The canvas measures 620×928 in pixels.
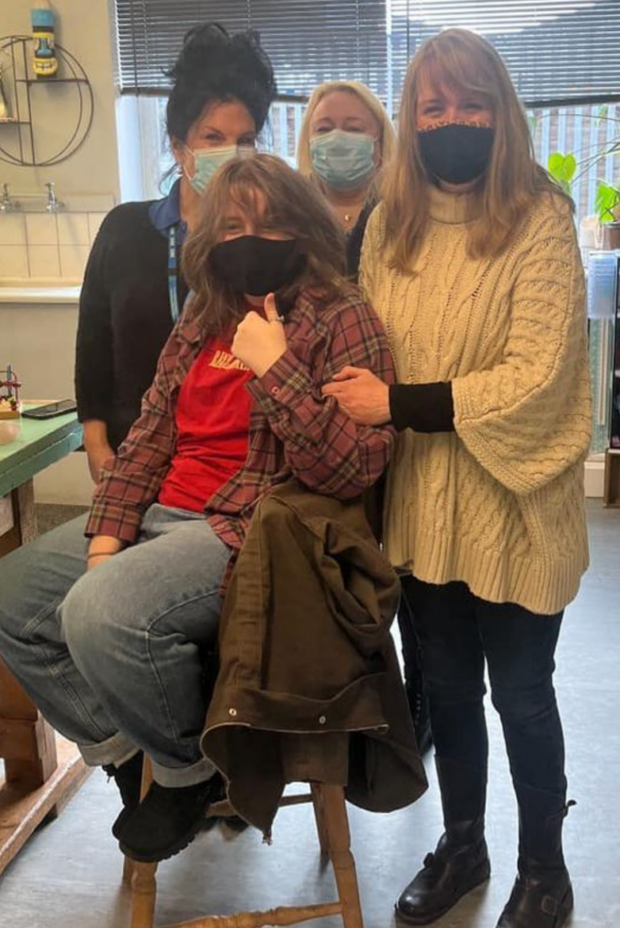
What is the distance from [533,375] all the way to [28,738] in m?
1.25

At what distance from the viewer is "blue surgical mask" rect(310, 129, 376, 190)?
70.2 inches

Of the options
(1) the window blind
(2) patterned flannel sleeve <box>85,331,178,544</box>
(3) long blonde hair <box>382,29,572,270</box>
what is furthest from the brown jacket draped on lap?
(1) the window blind

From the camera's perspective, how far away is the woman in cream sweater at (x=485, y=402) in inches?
51.4

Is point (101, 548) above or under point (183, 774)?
above

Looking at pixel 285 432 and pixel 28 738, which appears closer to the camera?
pixel 285 432

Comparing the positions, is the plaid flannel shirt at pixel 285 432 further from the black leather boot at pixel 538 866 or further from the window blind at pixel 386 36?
the window blind at pixel 386 36

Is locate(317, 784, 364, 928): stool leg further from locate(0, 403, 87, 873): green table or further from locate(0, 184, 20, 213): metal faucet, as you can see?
locate(0, 184, 20, 213): metal faucet

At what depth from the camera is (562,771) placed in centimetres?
152

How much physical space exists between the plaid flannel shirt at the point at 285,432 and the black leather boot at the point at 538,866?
1.96 ft

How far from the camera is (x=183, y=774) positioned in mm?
1306

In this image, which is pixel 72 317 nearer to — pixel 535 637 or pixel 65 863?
pixel 65 863

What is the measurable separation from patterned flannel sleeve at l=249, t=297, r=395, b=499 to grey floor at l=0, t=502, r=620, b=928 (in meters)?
0.80

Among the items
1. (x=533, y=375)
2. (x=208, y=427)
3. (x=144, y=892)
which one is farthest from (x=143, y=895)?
(x=533, y=375)

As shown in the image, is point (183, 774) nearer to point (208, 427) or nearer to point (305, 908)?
point (305, 908)
